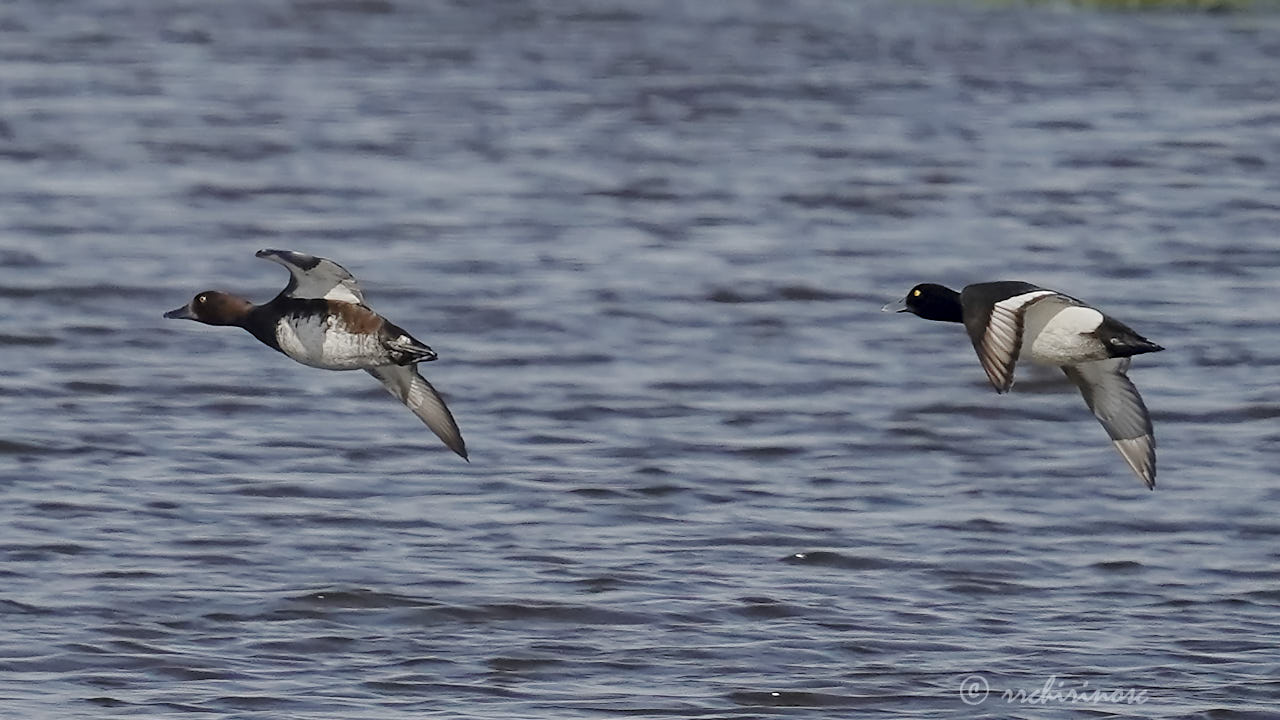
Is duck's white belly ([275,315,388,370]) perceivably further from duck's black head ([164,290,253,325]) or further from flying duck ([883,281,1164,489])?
flying duck ([883,281,1164,489])

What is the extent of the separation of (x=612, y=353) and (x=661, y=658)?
21.0ft

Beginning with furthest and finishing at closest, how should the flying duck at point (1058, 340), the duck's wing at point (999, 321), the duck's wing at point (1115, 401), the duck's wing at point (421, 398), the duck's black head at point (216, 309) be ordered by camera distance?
the duck's wing at point (1115, 401), the duck's black head at point (216, 309), the duck's wing at point (421, 398), the flying duck at point (1058, 340), the duck's wing at point (999, 321)

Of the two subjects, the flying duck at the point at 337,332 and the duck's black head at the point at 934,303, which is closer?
the flying duck at the point at 337,332

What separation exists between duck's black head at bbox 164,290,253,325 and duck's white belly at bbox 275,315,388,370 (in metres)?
0.73

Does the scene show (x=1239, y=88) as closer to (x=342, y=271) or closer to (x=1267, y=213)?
(x=1267, y=213)

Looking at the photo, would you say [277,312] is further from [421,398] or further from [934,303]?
[934,303]

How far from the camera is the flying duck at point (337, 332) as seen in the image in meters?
8.96

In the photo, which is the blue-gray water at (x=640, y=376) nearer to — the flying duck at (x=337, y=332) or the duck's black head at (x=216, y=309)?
the flying duck at (x=337, y=332)

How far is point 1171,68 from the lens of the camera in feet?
92.9

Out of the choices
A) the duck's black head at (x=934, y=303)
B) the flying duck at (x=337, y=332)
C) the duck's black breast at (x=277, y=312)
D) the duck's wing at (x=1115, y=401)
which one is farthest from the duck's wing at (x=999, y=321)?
the duck's black breast at (x=277, y=312)

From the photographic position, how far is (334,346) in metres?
9.03

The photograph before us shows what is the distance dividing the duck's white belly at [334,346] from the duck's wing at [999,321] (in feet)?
6.81

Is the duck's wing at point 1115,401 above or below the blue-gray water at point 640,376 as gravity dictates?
above

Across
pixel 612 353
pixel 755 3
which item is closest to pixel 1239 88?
pixel 755 3
